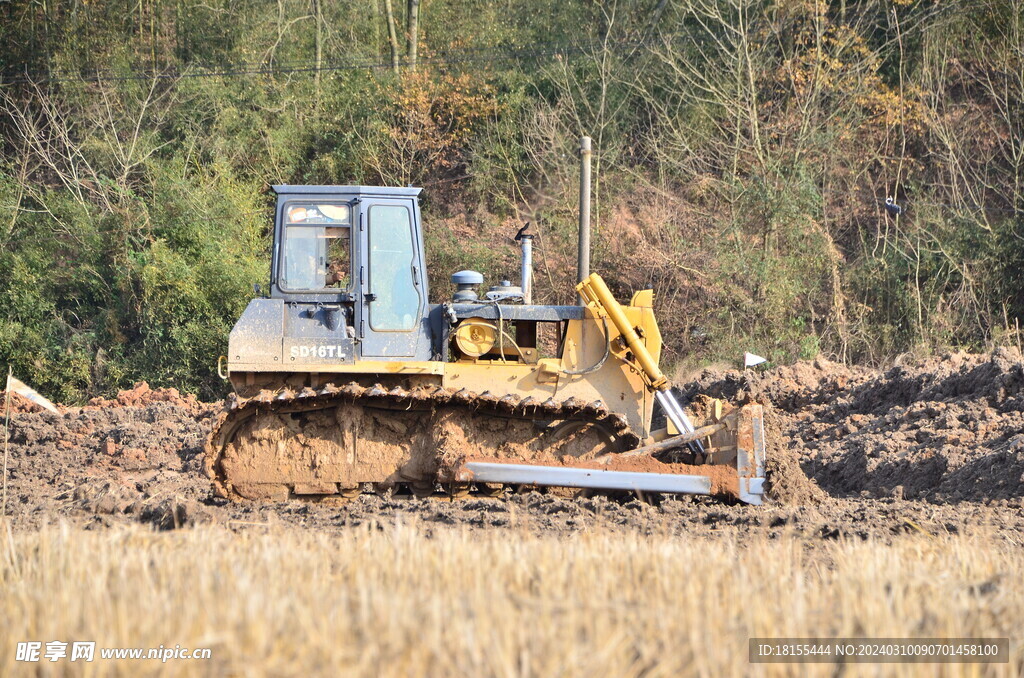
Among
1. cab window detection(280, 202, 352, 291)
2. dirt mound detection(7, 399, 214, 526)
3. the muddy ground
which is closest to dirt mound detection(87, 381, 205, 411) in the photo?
dirt mound detection(7, 399, 214, 526)

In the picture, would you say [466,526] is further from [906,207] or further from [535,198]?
[906,207]

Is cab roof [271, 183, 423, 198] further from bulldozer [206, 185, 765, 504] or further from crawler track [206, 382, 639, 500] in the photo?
crawler track [206, 382, 639, 500]

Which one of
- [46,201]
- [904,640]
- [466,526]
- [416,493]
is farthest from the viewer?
[46,201]

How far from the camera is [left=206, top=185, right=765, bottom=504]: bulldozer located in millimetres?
8812

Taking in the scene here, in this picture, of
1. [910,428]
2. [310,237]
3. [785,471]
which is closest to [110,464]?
[310,237]

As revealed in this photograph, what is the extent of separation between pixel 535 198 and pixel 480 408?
55.5 ft

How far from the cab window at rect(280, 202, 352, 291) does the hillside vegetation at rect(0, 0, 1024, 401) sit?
13196 mm

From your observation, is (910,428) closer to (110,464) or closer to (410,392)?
(410,392)

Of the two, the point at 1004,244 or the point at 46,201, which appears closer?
the point at 1004,244

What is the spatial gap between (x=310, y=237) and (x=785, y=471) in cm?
444

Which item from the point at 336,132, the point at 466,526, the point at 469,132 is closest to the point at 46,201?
the point at 336,132

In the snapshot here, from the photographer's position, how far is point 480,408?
907cm

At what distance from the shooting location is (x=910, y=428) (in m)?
11.8

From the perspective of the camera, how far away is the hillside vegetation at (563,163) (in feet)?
75.1
